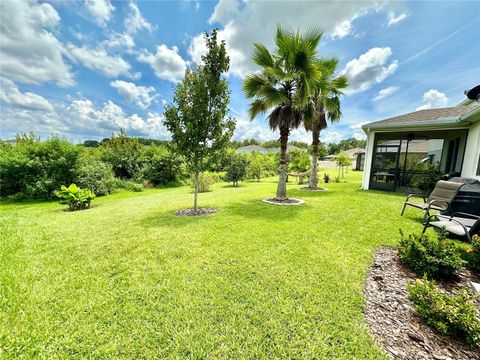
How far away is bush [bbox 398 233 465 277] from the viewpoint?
8.54 feet

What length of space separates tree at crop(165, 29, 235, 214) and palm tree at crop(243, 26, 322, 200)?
1808 millimetres

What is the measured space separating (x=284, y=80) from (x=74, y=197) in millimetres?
9047

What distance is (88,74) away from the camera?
502 inches

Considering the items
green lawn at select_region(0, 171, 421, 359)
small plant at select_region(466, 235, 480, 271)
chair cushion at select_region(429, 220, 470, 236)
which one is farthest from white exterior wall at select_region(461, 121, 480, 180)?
small plant at select_region(466, 235, 480, 271)

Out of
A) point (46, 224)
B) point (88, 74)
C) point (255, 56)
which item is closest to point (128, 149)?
point (88, 74)

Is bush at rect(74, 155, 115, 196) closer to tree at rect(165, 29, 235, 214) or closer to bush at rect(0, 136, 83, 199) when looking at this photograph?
bush at rect(0, 136, 83, 199)

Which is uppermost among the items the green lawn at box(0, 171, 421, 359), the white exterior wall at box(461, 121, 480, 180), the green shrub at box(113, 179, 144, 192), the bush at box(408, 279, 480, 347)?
the white exterior wall at box(461, 121, 480, 180)

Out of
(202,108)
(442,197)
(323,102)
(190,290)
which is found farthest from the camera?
(323,102)

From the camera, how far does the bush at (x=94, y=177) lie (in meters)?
11.2

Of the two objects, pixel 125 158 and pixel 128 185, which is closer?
pixel 128 185

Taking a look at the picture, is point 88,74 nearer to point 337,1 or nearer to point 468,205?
point 337,1

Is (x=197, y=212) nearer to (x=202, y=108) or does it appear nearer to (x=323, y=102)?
(x=202, y=108)

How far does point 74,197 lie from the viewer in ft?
24.2

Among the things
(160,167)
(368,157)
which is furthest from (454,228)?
(160,167)
